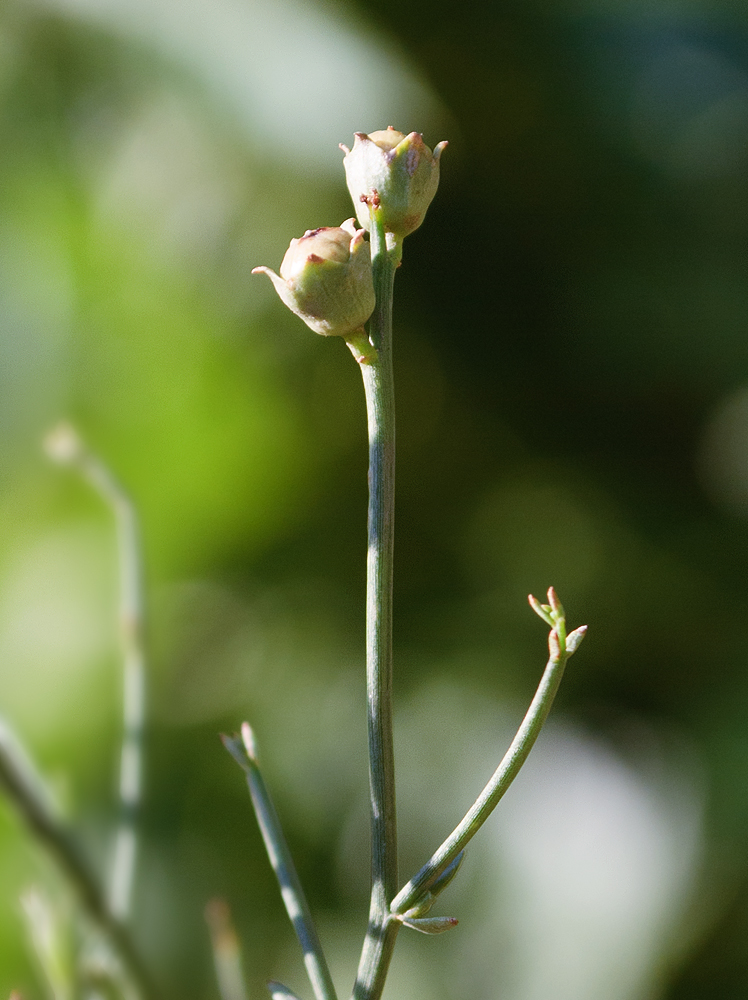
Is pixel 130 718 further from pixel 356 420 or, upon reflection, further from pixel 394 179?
pixel 356 420

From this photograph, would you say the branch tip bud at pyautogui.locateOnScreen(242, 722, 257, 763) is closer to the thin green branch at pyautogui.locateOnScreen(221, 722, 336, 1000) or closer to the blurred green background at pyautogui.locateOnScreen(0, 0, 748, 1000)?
the thin green branch at pyautogui.locateOnScreen(221, 722, 336, 1000)

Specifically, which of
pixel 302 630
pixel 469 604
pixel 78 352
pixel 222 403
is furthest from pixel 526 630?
pixel 78 352

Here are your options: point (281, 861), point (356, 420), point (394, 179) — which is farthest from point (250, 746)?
point (356, 420)

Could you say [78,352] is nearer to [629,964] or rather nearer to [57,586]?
[57,586]

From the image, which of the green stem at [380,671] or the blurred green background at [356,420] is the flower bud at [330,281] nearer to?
the green stem at [380,671]

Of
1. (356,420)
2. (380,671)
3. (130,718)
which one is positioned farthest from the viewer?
(356,420)

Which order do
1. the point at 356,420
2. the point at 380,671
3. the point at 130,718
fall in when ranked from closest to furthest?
1. the point at 380,671
2. the point at 130,718
3. the point at 356,420
